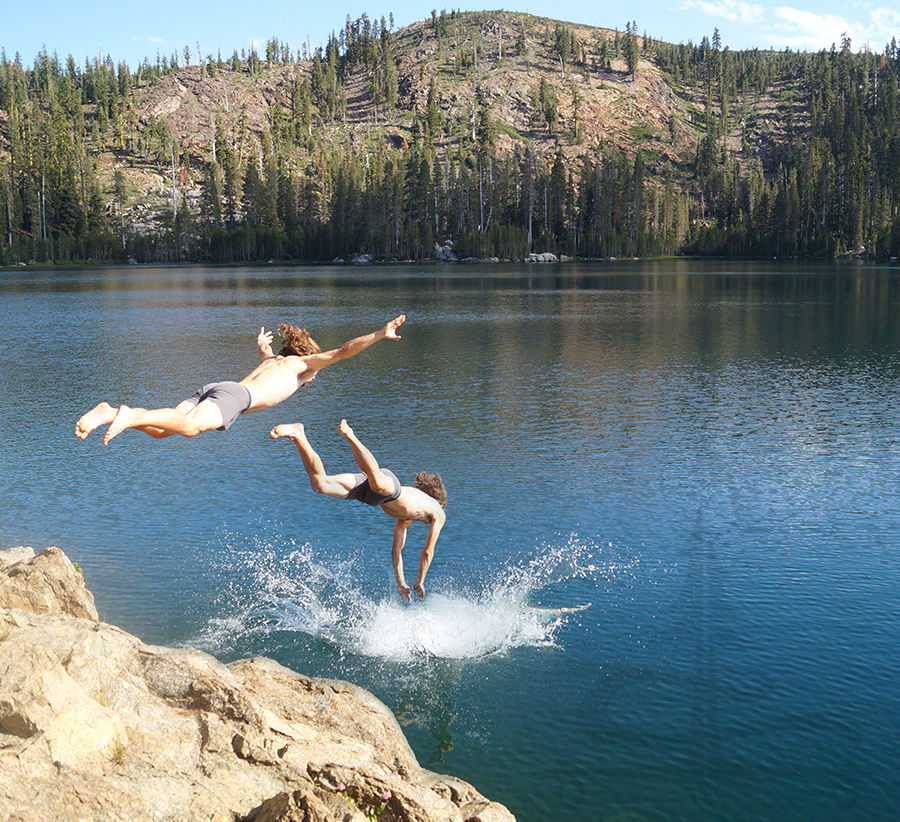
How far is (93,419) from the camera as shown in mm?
6961

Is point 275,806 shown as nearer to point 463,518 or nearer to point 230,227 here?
point 463,518

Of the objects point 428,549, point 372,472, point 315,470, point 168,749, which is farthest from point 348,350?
point 168,749

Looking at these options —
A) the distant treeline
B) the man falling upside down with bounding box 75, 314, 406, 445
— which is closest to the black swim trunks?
the man falling upside down with bounding box 75, 314, 406, 445

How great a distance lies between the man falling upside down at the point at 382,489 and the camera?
9.95 metres

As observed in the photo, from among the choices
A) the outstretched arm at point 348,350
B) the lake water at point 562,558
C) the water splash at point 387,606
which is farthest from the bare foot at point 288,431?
the water splash at point 387,606

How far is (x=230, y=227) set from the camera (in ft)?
570

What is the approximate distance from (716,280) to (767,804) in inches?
3435

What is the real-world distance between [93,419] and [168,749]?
8.97 feet

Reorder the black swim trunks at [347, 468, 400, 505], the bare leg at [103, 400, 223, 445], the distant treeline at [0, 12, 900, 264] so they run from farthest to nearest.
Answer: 1. the distant treeline at [0, 12, 900, 264]
2. the black swim trunks at [347, 468, 400, 505]
3. the bare leg at [103, 400, 223, 445]

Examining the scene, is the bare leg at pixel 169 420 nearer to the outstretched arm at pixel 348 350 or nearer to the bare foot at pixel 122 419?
the bare foot at pixel 122 419

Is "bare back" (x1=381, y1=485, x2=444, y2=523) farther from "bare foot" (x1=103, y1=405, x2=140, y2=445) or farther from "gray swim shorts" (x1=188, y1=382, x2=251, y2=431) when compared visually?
"bare foot" (x1=103, y1=405, x2=140, y2=445)

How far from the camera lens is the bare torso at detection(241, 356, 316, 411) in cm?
919

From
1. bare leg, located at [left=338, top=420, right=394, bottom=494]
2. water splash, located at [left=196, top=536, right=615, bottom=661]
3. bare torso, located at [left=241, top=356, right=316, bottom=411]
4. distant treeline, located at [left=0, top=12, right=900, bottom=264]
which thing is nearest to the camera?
bare torso, located at [left=241, top=356, right=316, bottom=411]

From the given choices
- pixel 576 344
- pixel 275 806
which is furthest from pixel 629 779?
pixel 576 344
